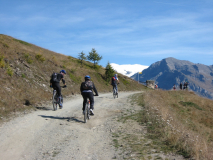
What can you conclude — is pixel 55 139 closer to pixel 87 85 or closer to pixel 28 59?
pixel 87 85

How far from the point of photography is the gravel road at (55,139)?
5.40m

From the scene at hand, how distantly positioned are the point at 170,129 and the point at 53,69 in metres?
20.3

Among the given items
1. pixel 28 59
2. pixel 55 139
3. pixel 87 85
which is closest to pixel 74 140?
pixel 55 139

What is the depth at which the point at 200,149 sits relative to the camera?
16.2ft

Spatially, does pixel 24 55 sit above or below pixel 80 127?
above

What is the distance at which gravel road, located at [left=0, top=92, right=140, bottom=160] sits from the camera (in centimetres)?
540

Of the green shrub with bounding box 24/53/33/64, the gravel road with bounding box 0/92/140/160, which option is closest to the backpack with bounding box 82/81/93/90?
the gravel road with bounding box 0/92/140/160

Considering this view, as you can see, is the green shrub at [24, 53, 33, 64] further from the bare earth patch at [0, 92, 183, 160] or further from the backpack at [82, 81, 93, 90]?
the backpack at [82, 81, 93, 90]

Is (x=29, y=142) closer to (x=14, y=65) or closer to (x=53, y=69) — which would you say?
(x=14, y=65)

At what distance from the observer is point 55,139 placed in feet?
21.9

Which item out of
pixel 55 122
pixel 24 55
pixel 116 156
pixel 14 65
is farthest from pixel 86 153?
pixel 24 55

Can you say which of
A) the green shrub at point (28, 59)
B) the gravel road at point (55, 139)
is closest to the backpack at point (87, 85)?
the gravel road at point (55, 139)

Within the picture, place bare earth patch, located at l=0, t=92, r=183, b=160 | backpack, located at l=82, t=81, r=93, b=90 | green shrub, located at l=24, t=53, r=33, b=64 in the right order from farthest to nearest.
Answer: green shrub, located at l=24, t=53, r=33, b=64
backpack, located at l=82, t=81, r=93, b=90
bare earth patch, located at l=0, t=92, r=183, b=160

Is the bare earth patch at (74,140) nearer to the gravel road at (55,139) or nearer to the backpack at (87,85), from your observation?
the gravel road at (55,139)
